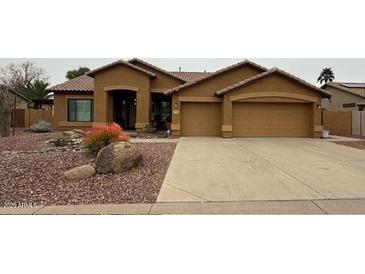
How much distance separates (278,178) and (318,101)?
43.3 feet

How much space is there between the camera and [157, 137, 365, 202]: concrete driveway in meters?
6.56

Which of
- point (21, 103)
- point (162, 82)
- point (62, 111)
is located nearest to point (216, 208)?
point (162, 82)

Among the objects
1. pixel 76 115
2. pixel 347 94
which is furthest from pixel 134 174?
pixel 347 94

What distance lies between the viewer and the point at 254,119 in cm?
1903

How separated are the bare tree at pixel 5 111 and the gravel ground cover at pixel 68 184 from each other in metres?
11.6

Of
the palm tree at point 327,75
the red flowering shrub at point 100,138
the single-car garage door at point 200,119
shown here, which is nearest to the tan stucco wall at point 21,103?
the single-car garage door at point 200,119

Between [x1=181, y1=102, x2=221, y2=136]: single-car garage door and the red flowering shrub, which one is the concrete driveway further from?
[x1=181, y1=102, x2=221, y2=136]: single-car garage door

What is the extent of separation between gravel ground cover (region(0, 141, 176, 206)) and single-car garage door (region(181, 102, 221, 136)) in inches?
378

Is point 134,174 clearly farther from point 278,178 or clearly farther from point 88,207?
point 278,178

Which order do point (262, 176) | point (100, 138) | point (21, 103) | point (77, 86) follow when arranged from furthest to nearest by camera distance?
point (21, 103), point (77, 86), point (100, 138), point (262, 176)

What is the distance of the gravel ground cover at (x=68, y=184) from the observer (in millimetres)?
6457

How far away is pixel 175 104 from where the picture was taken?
63.2ft

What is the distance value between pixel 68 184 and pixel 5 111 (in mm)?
15672

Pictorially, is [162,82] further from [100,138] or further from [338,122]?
[338,122]
